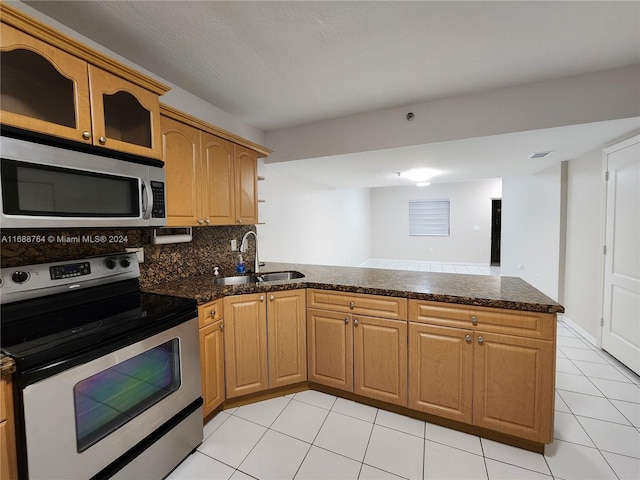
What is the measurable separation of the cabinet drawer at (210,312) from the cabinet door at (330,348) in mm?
665

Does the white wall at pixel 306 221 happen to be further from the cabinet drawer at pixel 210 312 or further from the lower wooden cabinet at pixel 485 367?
the lower wooden cabinet at pixel 485 367

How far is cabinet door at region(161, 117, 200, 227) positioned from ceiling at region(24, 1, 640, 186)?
19.7 inches

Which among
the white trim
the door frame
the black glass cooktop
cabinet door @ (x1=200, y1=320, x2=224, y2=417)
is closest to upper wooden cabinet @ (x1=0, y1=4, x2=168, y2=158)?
the black glass cooktop

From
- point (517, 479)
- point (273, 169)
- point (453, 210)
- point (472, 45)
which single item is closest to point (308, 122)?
point (273, 169)

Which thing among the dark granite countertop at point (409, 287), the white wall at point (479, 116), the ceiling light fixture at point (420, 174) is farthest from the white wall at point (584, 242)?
the dark granite countertop at point (409, 287)

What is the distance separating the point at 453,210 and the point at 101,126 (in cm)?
814

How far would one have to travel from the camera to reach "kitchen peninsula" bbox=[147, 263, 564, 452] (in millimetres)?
1611

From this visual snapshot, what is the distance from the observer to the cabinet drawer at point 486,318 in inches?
61.2

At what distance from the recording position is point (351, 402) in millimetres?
2129

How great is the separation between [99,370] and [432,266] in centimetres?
751

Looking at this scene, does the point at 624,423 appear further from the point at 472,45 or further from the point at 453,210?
the point at 453,210

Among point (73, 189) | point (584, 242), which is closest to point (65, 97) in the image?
point (73, 189)

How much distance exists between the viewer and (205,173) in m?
2.09

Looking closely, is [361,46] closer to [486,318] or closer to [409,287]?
[409,287]
